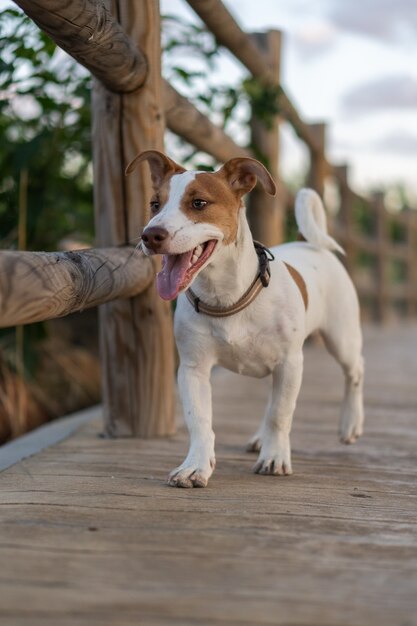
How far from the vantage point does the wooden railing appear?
1.94 metres

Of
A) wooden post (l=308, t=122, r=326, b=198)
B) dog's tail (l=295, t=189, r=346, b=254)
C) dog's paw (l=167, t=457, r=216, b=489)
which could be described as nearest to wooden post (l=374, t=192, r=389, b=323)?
wooden post (l=308, t=122, r=326, b=198)

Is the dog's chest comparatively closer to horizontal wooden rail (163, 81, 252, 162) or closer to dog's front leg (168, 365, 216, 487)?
dog's front leg (168, 365, 216, 487)

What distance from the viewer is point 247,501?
1.98 metres

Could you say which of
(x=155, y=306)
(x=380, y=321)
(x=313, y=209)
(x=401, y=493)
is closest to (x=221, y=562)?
(x=401, y=493)

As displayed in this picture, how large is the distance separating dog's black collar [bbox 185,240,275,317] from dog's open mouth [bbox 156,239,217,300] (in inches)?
7.9

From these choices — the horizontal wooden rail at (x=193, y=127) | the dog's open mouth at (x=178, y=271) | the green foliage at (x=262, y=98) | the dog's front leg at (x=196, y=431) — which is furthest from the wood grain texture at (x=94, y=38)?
the green foliage at (x=262, y=98)

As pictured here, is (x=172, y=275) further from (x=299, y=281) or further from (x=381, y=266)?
(x=381, y=266)

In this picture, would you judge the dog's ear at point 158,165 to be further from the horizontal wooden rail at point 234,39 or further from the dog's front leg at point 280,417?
the horizontal wooden rail at point 234,39

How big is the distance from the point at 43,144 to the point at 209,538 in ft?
8.05

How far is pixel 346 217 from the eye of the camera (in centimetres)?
855

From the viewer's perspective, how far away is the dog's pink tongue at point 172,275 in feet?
6.63

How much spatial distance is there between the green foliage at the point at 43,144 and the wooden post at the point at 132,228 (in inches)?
16.1

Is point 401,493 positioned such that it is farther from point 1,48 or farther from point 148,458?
point 1,48

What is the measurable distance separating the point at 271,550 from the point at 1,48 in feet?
6.81
